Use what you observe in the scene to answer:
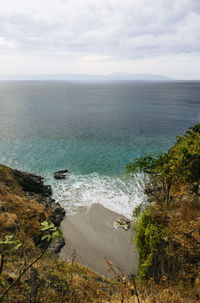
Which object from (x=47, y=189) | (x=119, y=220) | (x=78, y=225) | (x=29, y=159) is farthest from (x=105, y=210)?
(x=29, y=159)

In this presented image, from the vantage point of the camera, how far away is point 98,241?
17.3 m

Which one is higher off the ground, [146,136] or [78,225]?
[146,136]

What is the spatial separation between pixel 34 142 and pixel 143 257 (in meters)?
39.5

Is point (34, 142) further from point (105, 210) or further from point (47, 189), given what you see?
point (105, 210)

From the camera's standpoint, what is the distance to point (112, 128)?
56969 millimetres

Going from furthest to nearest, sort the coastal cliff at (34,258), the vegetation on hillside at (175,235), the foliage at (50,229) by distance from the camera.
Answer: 1. the vegetation on hillside at (175,235)
2. the coastal cliff at (34,258)
3. the foliage at (50,229)

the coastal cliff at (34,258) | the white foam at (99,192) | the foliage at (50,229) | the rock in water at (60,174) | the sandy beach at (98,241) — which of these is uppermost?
the foliage at (50,229)

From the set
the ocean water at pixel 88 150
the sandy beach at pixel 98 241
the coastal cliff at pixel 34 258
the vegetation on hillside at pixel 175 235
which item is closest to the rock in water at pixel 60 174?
the ocean water at pixel 88 150

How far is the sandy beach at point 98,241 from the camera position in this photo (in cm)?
1499

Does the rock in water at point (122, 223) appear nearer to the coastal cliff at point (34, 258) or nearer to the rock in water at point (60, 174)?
the coastal cliff at point (34, 258)

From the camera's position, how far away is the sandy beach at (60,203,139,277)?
15.0 m

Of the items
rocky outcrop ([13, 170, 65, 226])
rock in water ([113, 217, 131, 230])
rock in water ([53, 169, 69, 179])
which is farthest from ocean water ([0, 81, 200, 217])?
rock in water ([113, 217, 131, 230])

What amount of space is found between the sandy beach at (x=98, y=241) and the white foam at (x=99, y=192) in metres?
1.59

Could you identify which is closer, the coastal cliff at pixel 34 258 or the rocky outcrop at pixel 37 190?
the coastal cliff at pixel 34 258
